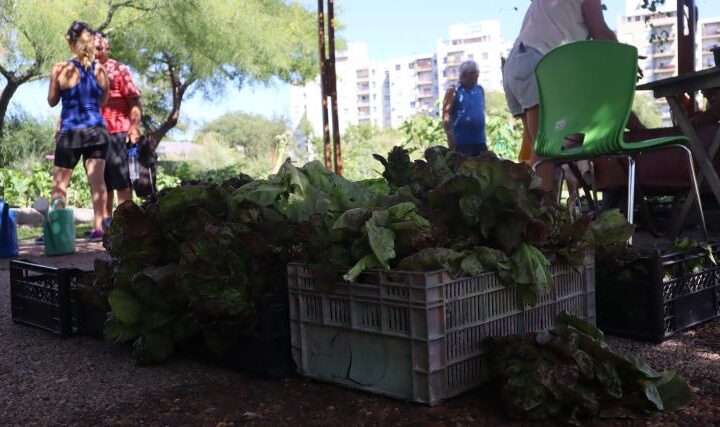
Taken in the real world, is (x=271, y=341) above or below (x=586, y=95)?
below

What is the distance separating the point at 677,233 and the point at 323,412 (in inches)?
132

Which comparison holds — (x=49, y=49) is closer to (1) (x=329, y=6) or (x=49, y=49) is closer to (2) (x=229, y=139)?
(1) (x=329, y=6)

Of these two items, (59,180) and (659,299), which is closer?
(659,299)

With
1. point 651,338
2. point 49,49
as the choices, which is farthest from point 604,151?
point 49,49

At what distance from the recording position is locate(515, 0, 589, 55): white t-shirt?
166 inches

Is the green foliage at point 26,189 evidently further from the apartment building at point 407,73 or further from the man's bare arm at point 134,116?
the apartment building at point 407,73

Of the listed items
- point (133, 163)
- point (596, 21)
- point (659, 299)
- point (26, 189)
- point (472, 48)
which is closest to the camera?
point (659, 299)

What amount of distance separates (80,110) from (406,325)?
4913mm

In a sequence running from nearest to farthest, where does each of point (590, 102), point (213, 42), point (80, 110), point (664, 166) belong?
point (590, 102) → point (664, 166) → point (80, 110) → point (213, 42)

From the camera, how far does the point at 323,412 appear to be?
187 cm

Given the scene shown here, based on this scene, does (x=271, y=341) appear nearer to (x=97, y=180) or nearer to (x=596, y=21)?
(x=596, y=21)

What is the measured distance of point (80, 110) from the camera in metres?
5.93

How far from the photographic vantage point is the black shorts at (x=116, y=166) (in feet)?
20.9

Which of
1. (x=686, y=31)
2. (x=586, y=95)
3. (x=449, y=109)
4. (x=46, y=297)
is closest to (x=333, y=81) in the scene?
(x=449, y=109)
